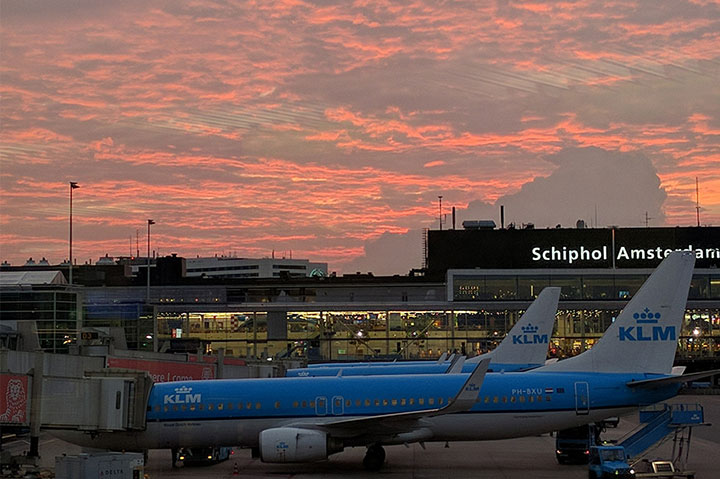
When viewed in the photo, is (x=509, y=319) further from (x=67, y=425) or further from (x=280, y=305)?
(x=67, y=425)

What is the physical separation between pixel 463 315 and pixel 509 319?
4924mm

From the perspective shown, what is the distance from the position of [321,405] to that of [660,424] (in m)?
11.9

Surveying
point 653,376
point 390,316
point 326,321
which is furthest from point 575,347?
point 653,376

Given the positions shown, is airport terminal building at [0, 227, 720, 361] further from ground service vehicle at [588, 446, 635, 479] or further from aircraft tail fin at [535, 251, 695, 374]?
ground service vehicle at [588, 446, 635, 479]

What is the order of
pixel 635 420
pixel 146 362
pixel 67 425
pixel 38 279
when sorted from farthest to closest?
1. pixel 38 279
2. pixel 635 420
3. pixel 146 362
4. pixel 67 425

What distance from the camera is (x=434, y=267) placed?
119m

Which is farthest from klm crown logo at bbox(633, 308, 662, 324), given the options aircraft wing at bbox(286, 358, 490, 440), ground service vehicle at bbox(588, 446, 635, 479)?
aircraft wing at bbox(286, 358, 490, 440)

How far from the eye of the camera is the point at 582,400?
3450 centimetres

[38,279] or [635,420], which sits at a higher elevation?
[38,279]

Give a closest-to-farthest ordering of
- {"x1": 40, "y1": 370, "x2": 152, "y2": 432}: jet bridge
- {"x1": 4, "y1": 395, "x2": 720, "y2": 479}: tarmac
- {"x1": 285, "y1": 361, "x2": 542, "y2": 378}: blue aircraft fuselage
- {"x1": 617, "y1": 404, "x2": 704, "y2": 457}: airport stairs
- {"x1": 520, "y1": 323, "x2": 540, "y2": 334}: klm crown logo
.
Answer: {"x1": 40, "y1": 370, "x2": 152, "y2": 432}: jet bridge, {"x1": 617, "y1": 404, "x2": 704, "y2": 457}: airport stairs, {"x1": 4, "y1": 395, "x2": 720, "y2": 479}: tarmac, {"x1": 285, "y1": 361, "x2": 542, "y2": 378}: blue aircraft fuselage, {"x1": 520, "y1": 323, "x2": 540, "y2": 334}: klm crown logo

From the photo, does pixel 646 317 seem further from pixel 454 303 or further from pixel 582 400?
pixel 454 303

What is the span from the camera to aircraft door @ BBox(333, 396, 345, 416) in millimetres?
34844

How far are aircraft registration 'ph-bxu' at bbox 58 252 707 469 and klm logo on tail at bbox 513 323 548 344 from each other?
61.4ft

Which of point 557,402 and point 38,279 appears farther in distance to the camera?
point 38,279
